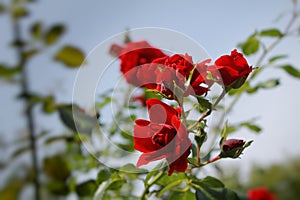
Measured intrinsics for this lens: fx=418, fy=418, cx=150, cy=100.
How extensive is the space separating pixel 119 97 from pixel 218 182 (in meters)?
0.27

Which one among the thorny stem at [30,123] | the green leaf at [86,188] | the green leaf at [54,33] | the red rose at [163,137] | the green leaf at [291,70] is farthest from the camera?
the green leaf at [54,33]

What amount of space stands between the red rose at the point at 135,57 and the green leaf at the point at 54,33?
61 cm

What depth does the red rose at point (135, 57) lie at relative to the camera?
0.51 metres

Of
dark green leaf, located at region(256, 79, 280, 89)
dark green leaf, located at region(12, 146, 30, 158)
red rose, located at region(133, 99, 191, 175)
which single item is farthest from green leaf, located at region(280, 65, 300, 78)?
dark green leaf, located at region(12, 146, 30, 158)

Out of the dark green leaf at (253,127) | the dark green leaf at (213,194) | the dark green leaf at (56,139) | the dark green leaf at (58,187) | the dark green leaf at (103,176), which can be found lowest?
the dark green leaf at (58,187)

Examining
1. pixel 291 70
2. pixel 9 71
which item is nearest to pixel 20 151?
pixel 9 71

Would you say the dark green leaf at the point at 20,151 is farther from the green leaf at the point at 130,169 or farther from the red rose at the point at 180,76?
the red rose at the point at 180,76

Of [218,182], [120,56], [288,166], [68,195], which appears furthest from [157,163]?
[288,166]

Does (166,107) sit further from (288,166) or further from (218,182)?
(288,166)

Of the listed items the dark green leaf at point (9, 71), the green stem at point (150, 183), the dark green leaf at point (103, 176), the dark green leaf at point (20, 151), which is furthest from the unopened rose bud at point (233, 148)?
the dark green leaf at point (9, 71)

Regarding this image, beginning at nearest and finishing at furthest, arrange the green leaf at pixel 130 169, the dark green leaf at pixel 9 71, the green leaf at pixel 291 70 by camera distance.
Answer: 1. the green leaf at pixel 130 169
2. the green leaf at pixel 291 70
3. the dark green leaf at pixel 9 71

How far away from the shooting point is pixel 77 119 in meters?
0.63

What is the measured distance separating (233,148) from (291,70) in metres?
0.42

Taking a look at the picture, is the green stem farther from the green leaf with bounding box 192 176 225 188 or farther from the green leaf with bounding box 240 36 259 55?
the green leaf with bounding box 240 36 259 55
